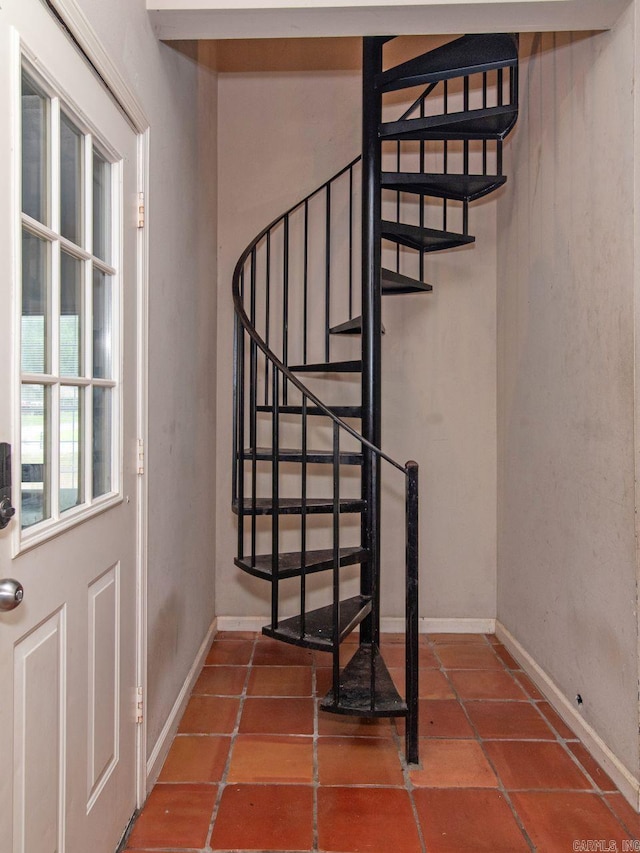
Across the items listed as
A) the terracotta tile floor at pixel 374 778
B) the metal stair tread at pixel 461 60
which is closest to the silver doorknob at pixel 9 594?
the terracotta tile floor at pixel 374 778

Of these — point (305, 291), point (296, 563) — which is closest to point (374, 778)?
point (296, 563)

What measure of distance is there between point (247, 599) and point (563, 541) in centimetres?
176

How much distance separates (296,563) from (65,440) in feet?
4.18

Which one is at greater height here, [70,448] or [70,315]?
[70,315]

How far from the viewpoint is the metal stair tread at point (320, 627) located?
2.11 m

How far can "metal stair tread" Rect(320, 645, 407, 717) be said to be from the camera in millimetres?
1988

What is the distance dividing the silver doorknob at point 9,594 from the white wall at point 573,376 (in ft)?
5.80

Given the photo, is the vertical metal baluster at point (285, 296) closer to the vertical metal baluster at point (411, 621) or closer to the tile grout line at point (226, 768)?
the vertical metal baluster at point (411, 621)

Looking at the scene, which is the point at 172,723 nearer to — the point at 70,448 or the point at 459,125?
the point at 70,448

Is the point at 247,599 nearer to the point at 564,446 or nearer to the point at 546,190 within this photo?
the point at 564,446

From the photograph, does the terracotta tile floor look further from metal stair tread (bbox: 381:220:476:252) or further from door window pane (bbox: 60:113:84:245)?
metal stair tread (bbox: 381:220:476:252)

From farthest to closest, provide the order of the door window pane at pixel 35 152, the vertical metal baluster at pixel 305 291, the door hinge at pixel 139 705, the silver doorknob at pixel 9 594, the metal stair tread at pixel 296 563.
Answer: the vertical metal baluster at pixel 305 291
the metal stair tread at pixel 296 563
the door hinge at pixel 139 705
the door window pane at pixel 35 152
the silver doorknob at pixel 9 594

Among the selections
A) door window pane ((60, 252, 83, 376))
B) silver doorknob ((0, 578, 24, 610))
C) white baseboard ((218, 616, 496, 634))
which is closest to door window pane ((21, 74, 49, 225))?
door window pane ((60, 252, 83, 376))

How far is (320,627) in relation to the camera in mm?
A: 2248
